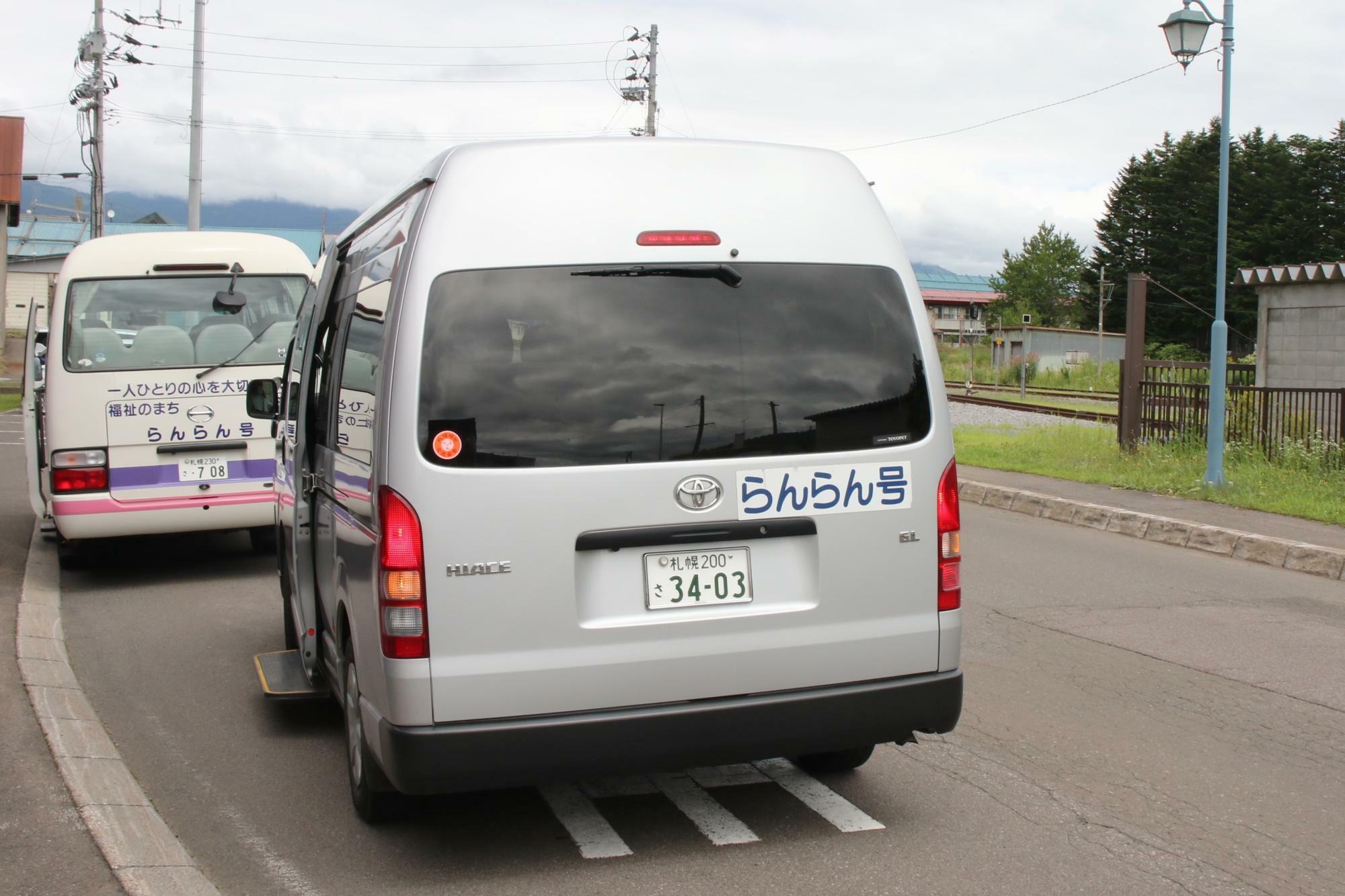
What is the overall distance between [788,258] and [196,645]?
4756 millimetres

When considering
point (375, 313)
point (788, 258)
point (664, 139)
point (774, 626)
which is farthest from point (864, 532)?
point (375, 313)

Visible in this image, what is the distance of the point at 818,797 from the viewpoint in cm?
449

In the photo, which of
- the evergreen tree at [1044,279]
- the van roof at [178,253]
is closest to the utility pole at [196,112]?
the van roof at [178,253]

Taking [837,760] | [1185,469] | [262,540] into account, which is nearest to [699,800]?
[837,760]

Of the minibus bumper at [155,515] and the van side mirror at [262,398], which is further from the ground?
the van side mirror at [262,398]

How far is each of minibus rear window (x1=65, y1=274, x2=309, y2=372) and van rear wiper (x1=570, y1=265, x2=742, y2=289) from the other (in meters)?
6.01

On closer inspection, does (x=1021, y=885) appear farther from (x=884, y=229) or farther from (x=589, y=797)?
(x=884, y=229)

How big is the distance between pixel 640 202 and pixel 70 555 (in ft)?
24.1

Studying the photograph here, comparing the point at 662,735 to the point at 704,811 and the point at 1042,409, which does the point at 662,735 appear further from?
the point at 1042,409

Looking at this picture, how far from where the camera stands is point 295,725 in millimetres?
5566

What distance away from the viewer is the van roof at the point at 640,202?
145 inches

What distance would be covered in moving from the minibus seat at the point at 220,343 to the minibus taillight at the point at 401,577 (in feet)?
19.6

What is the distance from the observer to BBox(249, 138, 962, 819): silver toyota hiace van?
11.7ft

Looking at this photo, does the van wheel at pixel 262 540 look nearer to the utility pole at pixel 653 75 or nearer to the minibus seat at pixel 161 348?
the minibus seat at pixel 161 348
